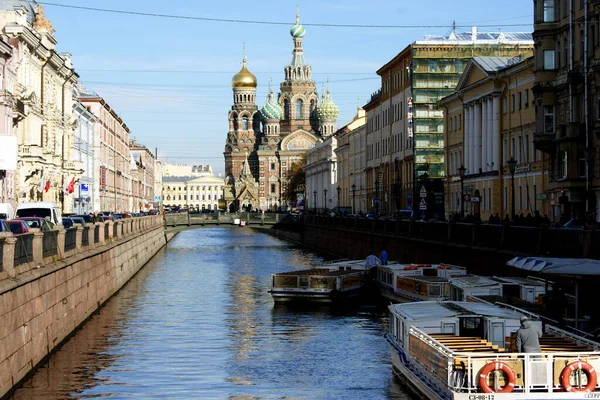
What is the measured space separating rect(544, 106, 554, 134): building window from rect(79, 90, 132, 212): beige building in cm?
6537

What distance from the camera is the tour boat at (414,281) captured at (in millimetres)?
43156

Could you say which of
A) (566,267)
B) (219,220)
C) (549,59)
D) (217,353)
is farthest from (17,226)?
(219,220)

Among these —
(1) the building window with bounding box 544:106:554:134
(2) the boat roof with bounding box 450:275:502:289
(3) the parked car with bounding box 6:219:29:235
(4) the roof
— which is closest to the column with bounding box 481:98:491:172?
(1) the building window with bounding box 544:106:554:134

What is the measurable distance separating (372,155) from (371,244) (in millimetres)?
52648

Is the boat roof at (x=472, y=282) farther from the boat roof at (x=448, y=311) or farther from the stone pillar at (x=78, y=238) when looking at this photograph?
the stone pillar at (x=78, y=238)

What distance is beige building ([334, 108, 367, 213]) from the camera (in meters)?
138

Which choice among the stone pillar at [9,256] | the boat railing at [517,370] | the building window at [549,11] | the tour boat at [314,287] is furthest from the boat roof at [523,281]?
the building window at [549,11]

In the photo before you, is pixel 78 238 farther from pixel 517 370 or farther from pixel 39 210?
pixel 517 370

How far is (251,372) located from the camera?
3078 cm

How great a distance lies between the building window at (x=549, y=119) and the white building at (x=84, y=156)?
1846 inches

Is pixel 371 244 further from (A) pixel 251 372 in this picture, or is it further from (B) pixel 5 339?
(B) pixel 5 339

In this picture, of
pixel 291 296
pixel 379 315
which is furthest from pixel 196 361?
pixel 291 296

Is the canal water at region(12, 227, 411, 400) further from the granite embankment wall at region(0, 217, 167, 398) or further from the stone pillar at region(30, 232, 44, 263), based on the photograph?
the stone pillar at region(30, 232, 44, 263)

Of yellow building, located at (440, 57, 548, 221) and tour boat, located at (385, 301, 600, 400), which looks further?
yellow building, located at (440, 57, 548, 221)
